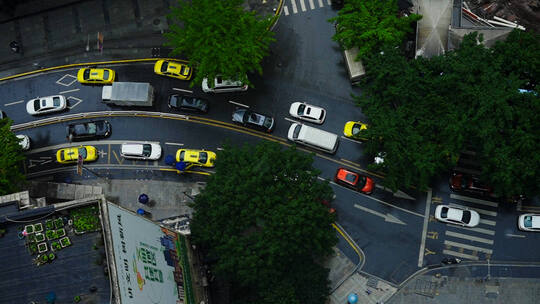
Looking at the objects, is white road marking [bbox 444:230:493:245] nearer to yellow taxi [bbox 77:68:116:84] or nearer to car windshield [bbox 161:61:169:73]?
car windshield [bbox 161:61:169:73]

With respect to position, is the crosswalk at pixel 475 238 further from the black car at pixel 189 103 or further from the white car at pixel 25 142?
the white car at pixel 25 142

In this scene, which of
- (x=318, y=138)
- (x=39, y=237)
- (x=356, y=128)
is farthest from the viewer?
(x=356, y=128)

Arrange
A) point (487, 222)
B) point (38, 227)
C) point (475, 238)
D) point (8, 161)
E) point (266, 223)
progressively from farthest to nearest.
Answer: point (487, 222)
point (475, 238)
point (8, 161)
point (266, 223)
point (38, 227)

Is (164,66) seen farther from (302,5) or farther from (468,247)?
(468,247)

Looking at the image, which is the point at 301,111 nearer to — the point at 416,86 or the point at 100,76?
the point at 416,86

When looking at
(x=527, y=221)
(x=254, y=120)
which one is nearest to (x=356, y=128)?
(x=254, y=120)

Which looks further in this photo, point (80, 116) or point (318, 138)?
point (80, 116)

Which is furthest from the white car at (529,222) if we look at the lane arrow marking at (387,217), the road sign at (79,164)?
the road sign at (79,164)

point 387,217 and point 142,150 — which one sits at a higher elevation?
point 142,150
